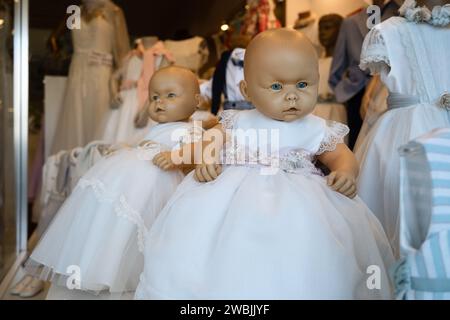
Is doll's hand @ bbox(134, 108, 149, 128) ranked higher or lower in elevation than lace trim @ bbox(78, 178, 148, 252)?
higher

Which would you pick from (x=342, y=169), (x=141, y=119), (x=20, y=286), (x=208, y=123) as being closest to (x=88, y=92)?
(x=141, y=119)

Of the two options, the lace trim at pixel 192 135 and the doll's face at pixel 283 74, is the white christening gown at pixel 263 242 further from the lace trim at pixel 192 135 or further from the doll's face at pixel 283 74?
the lace trim at pixel 192 135

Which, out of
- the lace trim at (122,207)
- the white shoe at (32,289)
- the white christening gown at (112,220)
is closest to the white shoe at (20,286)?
the white shoe at (32,289)

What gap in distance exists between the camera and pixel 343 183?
0.88 m

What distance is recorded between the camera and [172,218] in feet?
2.85

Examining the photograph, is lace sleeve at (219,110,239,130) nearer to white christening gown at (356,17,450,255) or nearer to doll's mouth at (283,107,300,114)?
doll's mouth at (283,107,300,114)

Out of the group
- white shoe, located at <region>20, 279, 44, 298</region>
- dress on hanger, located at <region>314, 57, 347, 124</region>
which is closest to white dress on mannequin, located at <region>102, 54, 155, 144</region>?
white shoe, located at <region>20, 279, 44, 298</region>

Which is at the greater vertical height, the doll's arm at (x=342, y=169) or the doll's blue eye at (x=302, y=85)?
the doll's blue eye at (x=302, y=85)

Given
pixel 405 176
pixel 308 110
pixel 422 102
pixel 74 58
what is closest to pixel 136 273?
pixel 308 110

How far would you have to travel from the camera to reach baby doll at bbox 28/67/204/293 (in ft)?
3.64

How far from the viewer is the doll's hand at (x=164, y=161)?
1.18 m

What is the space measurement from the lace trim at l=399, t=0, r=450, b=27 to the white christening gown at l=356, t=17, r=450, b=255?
14mm
